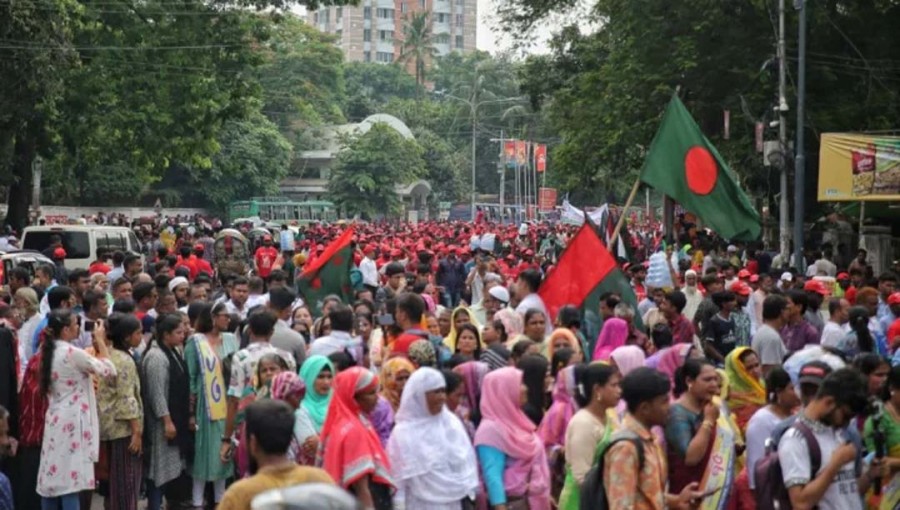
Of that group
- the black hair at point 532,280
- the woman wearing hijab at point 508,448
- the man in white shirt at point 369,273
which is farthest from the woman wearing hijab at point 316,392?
the man in white shirt at point 369,273

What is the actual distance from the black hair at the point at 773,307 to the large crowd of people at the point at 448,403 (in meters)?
0.02

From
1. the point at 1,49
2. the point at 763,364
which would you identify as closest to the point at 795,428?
the point at 763,364

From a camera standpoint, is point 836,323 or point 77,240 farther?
point 77,240

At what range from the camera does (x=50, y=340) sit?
9383 mm

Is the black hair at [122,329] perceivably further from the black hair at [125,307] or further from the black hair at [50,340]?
the black hair at [125,307]

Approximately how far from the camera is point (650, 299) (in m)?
16.0

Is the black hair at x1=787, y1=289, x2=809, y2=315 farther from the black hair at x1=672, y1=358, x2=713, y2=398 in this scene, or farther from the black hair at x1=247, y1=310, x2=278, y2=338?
the black hair at x1=672, y1=358, x2=713, y2=398

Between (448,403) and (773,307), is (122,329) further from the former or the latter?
(773,307)

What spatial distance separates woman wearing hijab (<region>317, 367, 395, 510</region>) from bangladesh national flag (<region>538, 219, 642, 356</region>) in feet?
18.7

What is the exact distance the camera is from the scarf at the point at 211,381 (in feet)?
34.6

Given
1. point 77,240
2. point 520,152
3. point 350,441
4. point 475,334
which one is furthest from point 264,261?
point 520,152

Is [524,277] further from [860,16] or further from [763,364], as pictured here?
[860,16]

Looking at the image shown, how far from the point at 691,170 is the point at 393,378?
7064 mm

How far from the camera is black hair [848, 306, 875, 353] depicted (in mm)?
11820
